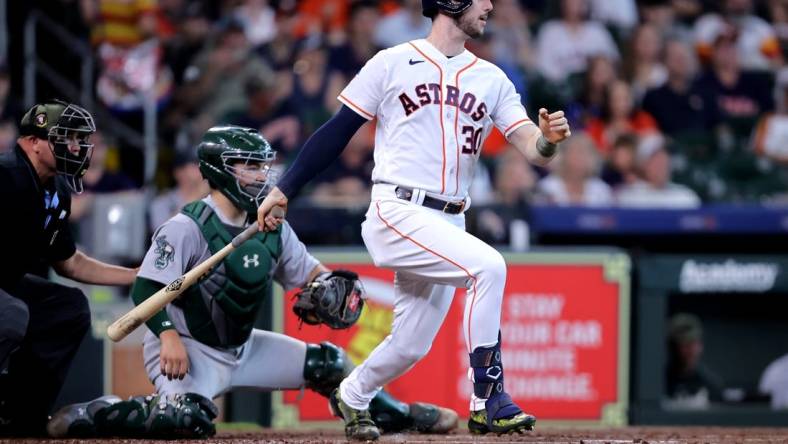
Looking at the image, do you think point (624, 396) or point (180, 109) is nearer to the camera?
point (624, 396)

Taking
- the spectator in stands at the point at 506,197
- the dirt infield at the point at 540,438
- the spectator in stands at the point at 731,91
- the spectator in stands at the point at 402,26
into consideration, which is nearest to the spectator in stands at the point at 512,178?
the spectator in stands at the point at 506,197

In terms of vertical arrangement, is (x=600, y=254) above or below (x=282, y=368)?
above

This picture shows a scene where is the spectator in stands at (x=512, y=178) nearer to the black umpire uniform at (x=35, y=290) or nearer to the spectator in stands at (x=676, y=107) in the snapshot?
the spectator in stands at (x=676, y=107)

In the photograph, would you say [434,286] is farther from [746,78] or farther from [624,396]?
[746,78]

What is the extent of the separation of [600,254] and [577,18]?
3663 millimetres

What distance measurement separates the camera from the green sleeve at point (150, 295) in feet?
16.4

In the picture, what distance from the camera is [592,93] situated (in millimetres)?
10188

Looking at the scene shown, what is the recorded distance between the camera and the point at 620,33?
11.3m

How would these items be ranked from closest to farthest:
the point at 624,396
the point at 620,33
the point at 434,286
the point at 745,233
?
the point at 434,286, the point at 624,396, the point at 745,233, the point at 620,33

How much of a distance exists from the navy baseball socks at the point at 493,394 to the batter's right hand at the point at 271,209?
35.1 inches

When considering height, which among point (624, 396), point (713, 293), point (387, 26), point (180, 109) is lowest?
point (624, 396)

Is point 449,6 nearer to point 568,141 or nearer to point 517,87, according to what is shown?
point 568,141

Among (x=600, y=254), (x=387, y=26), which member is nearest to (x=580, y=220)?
(x=600, y=254)

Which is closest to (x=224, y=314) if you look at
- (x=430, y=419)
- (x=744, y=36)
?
(x=430, y=419)
